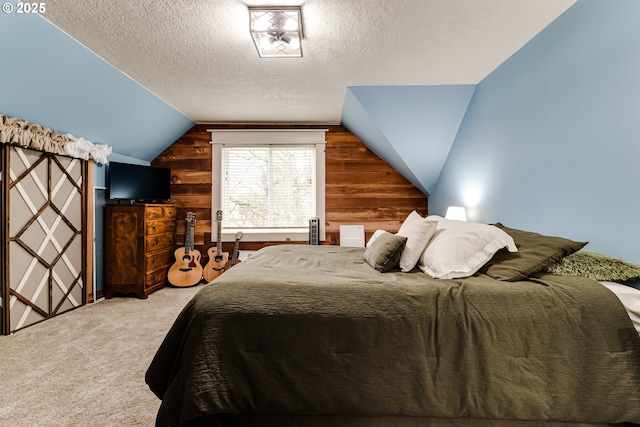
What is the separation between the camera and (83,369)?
1.88m

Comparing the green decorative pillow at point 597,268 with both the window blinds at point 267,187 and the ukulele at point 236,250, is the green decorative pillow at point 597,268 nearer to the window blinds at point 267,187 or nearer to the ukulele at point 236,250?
the window blinds at point 267,187

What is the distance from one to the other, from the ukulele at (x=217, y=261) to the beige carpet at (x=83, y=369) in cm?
100

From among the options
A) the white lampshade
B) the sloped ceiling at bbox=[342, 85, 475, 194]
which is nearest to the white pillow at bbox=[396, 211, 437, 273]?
the white lampshade

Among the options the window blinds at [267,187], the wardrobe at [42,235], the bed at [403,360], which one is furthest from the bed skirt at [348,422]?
the window blinds at [267,187]

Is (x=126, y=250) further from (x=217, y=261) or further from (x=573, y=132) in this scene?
(x=573, y=132)

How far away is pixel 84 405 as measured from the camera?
60.4 inches

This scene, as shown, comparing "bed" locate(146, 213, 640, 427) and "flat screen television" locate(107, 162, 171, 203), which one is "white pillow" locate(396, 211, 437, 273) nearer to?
"bed" locate(146, 213, 640, 427)

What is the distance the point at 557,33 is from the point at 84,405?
3536mm

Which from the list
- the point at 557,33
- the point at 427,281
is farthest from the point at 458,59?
the point at 427,281

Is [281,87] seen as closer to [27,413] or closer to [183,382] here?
[183,382]

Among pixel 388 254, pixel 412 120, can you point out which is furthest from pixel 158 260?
pixel 412 120

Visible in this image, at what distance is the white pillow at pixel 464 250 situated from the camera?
1.51 m

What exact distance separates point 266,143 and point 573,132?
11.2ft

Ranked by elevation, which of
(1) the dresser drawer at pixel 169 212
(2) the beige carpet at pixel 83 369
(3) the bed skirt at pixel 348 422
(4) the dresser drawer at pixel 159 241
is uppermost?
(1) the dresser drawer at pixel 169 212
